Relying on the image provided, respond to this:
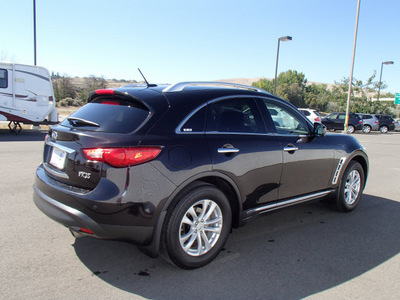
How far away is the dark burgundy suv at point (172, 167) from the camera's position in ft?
9.11

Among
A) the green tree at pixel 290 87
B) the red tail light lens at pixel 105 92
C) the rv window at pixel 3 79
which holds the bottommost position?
the red tail light lens at pixel 105 92

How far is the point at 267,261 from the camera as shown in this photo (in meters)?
3.40

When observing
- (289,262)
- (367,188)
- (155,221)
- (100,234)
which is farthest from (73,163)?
(367,188)

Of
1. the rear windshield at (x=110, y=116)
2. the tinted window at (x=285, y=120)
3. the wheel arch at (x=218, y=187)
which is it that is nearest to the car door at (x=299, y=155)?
the tinted window at (x=285, y=120)

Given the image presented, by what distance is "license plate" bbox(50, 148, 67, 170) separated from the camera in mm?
3092

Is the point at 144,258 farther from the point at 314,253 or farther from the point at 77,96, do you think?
the point at 77,96

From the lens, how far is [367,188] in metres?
6.80

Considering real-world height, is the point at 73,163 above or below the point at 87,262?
above

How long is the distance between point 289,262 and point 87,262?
203 centimetres

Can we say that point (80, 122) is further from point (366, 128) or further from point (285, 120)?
point (366, 128)

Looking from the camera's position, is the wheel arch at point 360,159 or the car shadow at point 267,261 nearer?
the car shadow at point 267,261

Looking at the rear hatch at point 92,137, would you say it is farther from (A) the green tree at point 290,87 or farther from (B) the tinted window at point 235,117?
(A) the green tree at point 290,87

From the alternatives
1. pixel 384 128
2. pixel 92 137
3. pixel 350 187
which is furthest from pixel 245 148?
pixel 384 128

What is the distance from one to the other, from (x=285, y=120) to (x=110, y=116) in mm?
2301
